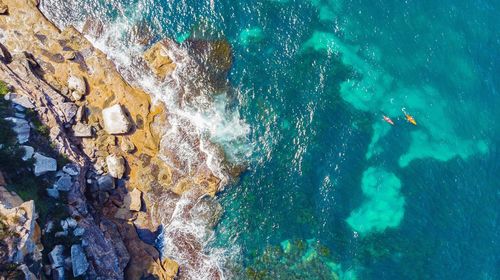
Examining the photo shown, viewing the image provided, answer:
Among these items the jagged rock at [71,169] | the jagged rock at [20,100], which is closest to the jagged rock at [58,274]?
the jagged rock at [71,169]

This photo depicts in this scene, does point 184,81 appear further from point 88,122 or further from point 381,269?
point 381,269

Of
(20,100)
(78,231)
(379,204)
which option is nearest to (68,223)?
(78,231)

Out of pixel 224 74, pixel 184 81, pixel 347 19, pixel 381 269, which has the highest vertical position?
pixel 347 19

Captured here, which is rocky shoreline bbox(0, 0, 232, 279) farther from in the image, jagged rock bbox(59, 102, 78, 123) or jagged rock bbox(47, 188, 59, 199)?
jagged rock bbox(47, 188, 59, 199)

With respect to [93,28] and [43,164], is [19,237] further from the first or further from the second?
[93,28]

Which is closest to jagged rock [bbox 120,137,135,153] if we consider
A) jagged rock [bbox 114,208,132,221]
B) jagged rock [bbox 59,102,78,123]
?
jagged rock [bbox 59,102,78,123]

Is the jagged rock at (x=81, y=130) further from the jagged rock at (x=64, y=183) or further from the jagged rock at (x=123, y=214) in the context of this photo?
the jagged rock at (x=123, y=214)

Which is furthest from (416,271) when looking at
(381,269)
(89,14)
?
(89,14)
